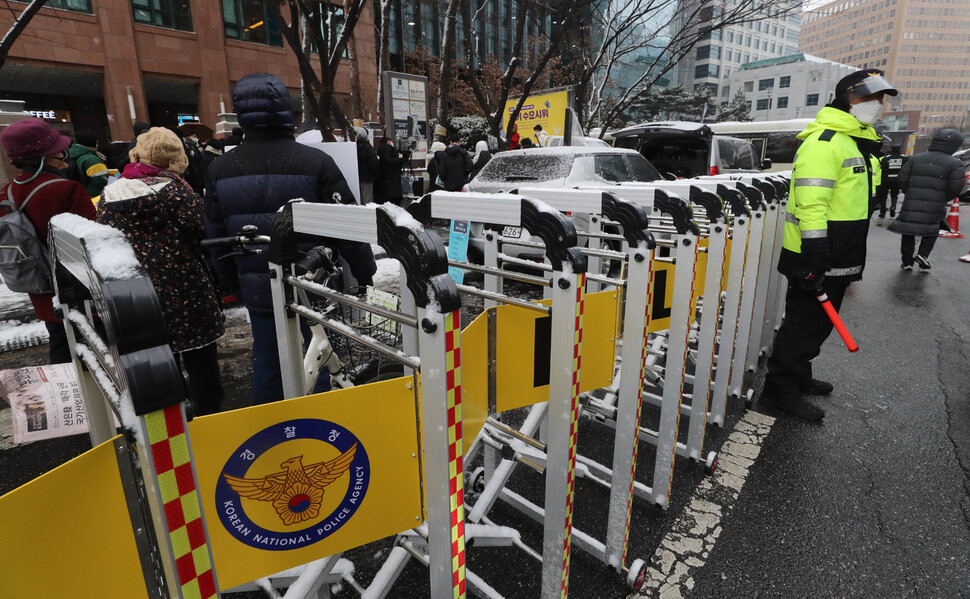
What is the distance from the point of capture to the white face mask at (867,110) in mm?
3414

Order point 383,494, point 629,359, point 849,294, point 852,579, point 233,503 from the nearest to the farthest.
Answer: point 233,503, point 383,494, point 629,359, point 852,579, point 849,294

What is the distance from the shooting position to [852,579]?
7.72 feet

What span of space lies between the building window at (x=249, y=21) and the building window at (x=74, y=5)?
179 inches

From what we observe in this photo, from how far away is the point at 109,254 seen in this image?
0.90m

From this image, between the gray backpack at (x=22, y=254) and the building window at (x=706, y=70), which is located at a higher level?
the building window at (x=706, y=70)

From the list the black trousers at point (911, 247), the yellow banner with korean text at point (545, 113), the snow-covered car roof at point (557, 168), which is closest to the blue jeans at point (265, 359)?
the snow-covered car roof at point (557, 168)

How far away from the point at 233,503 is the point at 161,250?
6.49 ft

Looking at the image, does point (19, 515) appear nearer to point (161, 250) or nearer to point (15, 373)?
point (15, 373)

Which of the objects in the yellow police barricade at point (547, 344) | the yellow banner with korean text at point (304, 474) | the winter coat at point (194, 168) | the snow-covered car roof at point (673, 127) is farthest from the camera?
the snow-covered car roof at point (673, 127)

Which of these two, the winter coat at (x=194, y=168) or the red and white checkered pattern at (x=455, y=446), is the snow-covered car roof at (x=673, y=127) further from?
the red and white checkered pattern at (x=455, y=446)

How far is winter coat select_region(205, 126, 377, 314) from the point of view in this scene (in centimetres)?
258

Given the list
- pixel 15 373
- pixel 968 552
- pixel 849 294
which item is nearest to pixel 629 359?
pixel 968 552

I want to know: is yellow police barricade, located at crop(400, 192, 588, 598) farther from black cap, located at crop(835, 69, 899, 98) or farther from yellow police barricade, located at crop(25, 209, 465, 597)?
black cap, located at crop(835, 69, 899, 98)

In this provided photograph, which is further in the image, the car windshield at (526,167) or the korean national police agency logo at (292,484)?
the car windshield at (526,167)
